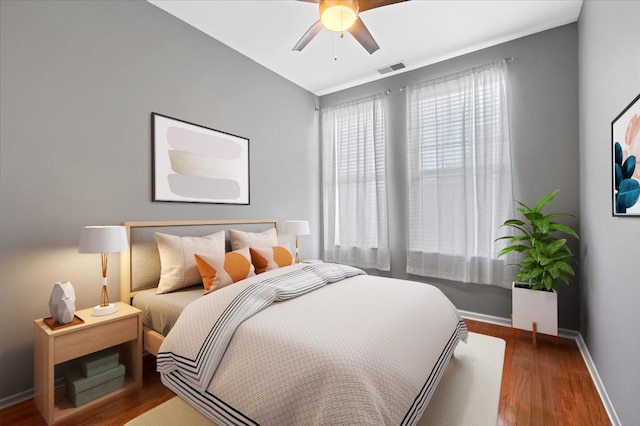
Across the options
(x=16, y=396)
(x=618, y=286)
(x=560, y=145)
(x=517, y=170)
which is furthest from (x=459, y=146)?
(x=16, y=396)

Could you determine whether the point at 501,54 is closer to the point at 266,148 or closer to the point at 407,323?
the point at 266,148

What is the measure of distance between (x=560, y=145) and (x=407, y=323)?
2.54m

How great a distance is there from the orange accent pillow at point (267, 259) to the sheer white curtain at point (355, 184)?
1496 millimetres

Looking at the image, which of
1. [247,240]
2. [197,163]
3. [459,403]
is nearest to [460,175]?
[459,403]

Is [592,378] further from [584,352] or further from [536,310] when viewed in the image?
[536,310]

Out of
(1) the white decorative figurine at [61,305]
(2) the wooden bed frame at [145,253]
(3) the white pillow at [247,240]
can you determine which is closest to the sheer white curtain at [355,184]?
(3) the white pillow at [247,240]

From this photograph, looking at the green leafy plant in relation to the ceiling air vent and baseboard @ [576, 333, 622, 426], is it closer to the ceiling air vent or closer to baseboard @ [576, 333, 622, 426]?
baseboard @ [576, 333, 622, 426]

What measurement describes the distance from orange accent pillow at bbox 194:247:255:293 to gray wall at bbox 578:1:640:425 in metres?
2.42

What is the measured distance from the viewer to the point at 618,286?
1.74m

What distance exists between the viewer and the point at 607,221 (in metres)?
1.94

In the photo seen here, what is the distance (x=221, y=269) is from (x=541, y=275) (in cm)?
277

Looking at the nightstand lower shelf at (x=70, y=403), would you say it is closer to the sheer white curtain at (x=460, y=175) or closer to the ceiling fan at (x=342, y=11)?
the ceiling fan at (x=342, y=11)

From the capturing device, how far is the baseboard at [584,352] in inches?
70.0

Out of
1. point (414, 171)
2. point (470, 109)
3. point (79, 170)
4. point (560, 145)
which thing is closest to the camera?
point (79, 170)
